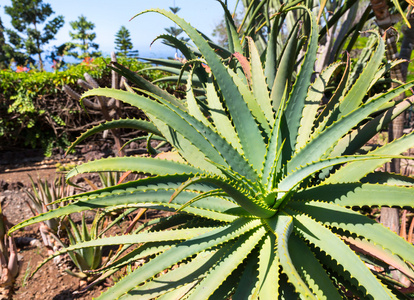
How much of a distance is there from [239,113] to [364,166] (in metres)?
0.44

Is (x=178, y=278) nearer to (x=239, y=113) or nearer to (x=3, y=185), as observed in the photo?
(x=239, y=113)

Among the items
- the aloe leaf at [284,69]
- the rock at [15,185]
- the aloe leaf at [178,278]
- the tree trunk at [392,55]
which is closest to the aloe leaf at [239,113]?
the aloe leaf at [284,69]

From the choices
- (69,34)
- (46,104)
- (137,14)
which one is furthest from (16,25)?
(137,14)

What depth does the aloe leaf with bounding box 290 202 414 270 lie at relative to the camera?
78 centimetres

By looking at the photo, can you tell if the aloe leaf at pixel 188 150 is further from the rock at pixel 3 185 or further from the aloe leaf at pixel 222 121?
the rock at pixel 3 185

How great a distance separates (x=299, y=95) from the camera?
3.59ft

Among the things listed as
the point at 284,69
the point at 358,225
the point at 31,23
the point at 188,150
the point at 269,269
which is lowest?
the point at 269,269

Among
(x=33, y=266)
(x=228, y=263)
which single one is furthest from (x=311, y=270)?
(x=33, y=266)

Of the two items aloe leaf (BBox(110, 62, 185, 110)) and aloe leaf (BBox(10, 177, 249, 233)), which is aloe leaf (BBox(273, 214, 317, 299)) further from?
aloe leaf (BBox(110, 62, 185, 110))

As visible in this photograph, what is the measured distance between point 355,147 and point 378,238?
1.30ft

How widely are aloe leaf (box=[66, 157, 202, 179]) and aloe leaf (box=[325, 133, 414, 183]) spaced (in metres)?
0.46

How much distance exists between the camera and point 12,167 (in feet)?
18.2

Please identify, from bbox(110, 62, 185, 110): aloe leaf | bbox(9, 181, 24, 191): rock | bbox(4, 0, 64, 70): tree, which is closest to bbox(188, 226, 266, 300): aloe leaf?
bbox(110, 62, 185, 110): aloe leaf

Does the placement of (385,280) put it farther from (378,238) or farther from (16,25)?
(16,25)
